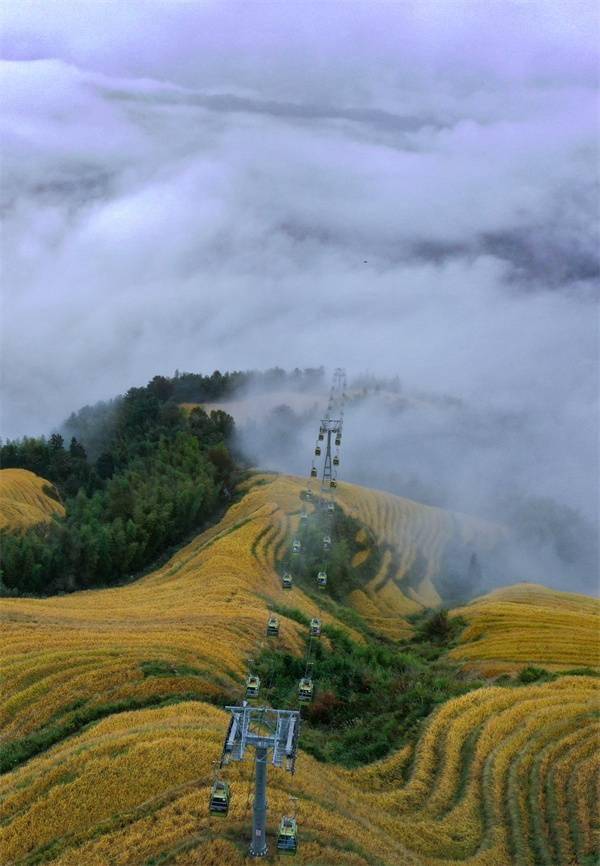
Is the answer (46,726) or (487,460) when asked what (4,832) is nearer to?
(46,726)

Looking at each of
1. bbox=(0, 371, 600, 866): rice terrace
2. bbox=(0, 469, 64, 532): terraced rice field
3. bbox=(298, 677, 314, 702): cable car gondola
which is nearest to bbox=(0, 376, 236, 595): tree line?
bbox=(0, 469, 64, 532): terraced rice field

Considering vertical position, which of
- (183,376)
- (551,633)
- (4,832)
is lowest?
(4,832)

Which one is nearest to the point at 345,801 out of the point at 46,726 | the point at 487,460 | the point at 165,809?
the point at 165,809

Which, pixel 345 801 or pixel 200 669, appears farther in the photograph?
pixel 200 669

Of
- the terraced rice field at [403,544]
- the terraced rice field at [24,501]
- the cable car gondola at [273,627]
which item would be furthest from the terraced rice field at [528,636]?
the terraced rice field at [24,501]

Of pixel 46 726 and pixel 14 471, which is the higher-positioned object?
pixel 14 471

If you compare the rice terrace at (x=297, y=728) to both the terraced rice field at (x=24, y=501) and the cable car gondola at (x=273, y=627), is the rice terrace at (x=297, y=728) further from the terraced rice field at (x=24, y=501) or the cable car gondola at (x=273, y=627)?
the terraced rice field at (x=24, y=501)

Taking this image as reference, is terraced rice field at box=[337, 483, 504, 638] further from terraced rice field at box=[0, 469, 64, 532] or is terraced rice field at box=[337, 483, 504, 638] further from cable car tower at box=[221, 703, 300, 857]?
cable car tower at box=[221, 703, 300, 857]
